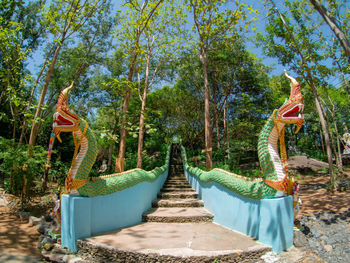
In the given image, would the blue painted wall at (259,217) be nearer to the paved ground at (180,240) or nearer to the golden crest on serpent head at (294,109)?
the paved ground at (180,240)

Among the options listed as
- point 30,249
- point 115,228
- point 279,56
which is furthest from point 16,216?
point 279,56

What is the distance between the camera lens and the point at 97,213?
4055 mm

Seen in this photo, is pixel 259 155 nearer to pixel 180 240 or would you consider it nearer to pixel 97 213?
pixel 180 240

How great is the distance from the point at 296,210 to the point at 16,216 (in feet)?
21.1

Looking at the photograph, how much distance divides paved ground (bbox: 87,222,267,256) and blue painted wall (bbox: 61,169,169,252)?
0.18 meters

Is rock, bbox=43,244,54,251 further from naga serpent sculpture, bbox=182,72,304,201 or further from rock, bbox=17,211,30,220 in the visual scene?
naga serpent sculpture, bbox=182,72,304,201

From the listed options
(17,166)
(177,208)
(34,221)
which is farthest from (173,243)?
(17,166)

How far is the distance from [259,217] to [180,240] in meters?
1.38

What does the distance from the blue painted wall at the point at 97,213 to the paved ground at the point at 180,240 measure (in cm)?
18

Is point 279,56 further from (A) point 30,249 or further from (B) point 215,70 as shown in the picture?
(A) point 30,249

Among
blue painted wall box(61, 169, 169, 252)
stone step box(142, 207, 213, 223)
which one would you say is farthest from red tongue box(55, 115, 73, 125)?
stone step box(142, 207, 213, 223)

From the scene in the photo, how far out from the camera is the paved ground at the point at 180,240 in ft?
10.9

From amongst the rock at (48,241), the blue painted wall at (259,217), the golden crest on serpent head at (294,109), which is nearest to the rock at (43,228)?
the rock at (48,241)

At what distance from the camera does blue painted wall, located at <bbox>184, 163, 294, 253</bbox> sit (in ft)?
10.9
